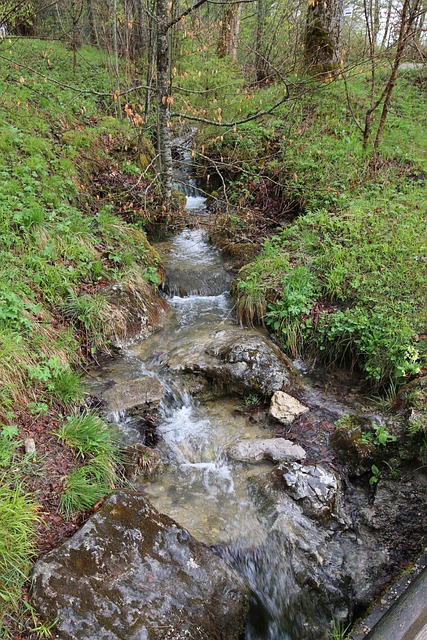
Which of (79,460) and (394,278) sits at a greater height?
(394,278)

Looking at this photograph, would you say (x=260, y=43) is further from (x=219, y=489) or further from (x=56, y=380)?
(x=219, y=489)

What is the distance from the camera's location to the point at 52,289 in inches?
195

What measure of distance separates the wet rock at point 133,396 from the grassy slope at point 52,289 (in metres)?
0.39

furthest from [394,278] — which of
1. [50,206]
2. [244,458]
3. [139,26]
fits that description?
[139,26]

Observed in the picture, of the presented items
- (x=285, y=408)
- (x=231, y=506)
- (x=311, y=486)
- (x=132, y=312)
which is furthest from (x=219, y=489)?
(x=132, y=312)

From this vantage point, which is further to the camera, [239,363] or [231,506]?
[239,363]

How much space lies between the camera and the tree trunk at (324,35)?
9.41 meters

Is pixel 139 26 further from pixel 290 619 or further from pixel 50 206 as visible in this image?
pixel 290 619

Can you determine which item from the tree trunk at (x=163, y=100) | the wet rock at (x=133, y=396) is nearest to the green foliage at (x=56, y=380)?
the wet rock at (x=133, y=396)

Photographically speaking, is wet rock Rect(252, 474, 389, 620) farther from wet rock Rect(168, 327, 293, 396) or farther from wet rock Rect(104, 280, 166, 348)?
wet rock Rect(104, 280, 166, 348)

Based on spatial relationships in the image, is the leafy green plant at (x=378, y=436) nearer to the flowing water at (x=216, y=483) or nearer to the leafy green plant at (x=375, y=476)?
the leafy green plant at (x=375, y=476)

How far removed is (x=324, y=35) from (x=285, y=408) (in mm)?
9501

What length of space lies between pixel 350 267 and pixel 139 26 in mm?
9830

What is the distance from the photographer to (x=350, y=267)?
5.59m
